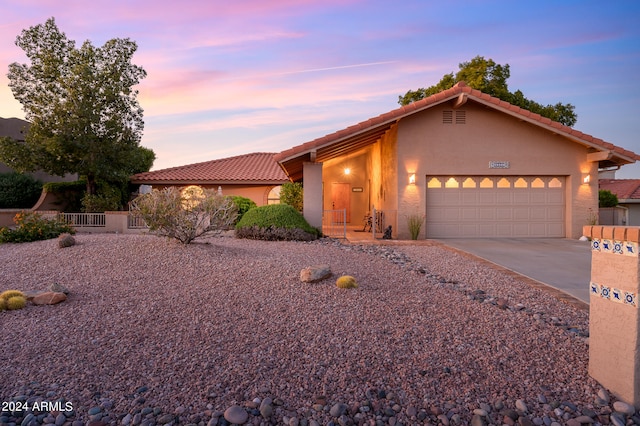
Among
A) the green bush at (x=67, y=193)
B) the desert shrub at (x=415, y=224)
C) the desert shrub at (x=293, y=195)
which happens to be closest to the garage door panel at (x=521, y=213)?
the desert shrub at (x=415, y=224)

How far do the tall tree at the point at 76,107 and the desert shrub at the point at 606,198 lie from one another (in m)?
23.1

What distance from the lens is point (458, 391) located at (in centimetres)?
333

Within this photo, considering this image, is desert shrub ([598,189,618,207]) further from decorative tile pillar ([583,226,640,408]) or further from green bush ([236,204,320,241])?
decorative tile pillar ([583,226,640,408])

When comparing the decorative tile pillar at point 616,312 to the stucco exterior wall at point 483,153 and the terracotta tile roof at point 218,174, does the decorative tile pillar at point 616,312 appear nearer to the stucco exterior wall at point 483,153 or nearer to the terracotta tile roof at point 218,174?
the stucco exterior wall at point 483,153

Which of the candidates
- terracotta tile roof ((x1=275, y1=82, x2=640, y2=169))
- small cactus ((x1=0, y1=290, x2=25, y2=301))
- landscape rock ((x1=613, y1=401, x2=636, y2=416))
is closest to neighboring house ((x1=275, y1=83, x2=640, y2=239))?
terracotta tile roof ((x1=275, y1=82, x2=640, y2=169))

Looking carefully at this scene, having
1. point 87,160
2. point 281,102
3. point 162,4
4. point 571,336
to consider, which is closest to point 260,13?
point 162,4

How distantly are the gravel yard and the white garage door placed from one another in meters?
7.42

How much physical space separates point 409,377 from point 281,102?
1462 centimetres

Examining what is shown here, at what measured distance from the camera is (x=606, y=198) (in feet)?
68.1

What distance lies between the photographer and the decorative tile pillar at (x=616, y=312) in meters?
3.20

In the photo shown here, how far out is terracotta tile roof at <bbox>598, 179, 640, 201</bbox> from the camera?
26631mm

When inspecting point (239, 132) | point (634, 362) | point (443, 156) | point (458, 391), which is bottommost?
point (458, 391)

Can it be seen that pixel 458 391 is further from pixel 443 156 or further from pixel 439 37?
pixel 439 37

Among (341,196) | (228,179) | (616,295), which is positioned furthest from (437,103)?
(228,179)
